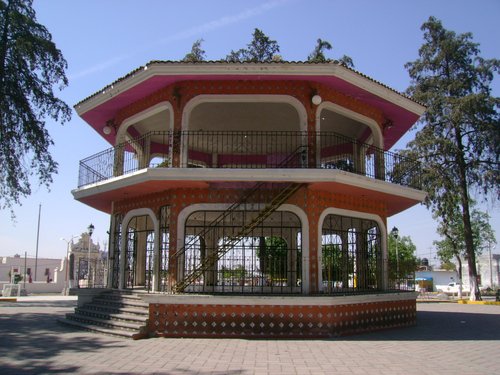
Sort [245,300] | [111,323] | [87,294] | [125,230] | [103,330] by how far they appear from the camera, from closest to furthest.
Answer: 1. [245,300]
2. [103,330]
3. [111,323]
4. [87,294]
5. [125,230]

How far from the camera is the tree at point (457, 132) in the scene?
2717 centimetres

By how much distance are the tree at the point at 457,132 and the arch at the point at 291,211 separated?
16.9 meters

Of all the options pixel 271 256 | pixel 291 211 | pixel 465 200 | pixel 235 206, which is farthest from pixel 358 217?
pixel 465 200

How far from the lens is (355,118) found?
1470 cm

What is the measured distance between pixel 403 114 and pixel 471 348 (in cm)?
809

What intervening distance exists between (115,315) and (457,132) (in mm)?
23202

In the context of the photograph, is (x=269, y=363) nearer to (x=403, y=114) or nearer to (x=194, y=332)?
(x=194, y=332)

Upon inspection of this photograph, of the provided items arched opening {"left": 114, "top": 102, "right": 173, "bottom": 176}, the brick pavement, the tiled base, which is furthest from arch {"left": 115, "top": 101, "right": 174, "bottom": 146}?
the brick pavement

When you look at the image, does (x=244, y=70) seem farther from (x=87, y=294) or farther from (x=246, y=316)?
(x=87, y=294)

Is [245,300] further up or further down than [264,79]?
further down

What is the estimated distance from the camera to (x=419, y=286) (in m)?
55.6

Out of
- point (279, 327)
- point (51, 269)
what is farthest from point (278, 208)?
point (51, 269)

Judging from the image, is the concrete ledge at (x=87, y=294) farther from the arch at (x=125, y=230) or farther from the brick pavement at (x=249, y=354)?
the brick pavement at (x=249, y=354)

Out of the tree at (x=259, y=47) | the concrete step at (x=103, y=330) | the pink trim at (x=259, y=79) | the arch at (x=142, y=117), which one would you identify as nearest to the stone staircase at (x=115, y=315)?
the concrete step at (x=103, y=330)
